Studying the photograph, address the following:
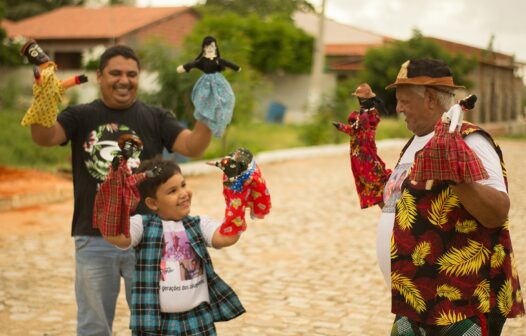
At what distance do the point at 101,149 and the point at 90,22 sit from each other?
34928mm

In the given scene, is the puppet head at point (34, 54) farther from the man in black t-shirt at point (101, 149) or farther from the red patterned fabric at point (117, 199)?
the red patterned fabric at point (117, 199)

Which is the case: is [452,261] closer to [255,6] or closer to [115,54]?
[115,54]

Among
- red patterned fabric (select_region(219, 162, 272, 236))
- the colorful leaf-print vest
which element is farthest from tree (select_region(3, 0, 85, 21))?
the colorful leaf-print vest

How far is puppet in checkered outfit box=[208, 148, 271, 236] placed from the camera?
332 cm

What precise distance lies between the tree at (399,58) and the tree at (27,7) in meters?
25.5

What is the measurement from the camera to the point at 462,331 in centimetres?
317

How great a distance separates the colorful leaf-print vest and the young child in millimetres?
881

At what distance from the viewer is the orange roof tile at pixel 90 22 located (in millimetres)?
35531

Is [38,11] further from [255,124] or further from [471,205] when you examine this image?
[471,205]

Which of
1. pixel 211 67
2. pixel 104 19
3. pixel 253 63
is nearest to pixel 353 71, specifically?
pixel 253 63

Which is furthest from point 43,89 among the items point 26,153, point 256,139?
point 256,139

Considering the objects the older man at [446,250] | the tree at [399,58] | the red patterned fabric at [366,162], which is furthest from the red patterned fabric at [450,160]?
the tree at [399,58]

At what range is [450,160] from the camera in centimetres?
282

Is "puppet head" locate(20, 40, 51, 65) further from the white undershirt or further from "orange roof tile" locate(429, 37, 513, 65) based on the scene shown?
"orange roof tile" locate(429, 37, 513, 65)
